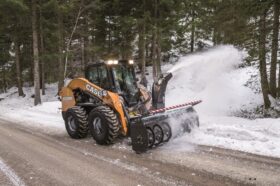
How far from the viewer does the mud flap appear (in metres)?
6.93

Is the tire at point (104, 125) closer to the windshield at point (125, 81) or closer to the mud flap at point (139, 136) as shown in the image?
the mud flap at point (139, 136)

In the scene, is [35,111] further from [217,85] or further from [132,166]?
[132,166]

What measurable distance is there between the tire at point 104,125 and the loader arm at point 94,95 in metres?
0.17

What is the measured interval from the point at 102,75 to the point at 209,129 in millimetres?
3466

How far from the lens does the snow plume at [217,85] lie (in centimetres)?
1382

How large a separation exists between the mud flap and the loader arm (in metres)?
0.57

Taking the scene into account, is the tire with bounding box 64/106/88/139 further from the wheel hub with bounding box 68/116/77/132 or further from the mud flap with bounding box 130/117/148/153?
the mud flap with bounding box 130/117/148/153

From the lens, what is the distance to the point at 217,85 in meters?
16.4

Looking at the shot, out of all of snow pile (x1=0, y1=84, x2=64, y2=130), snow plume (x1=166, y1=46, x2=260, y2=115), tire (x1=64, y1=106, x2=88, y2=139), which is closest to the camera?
tire (x1=64, y1=106, x2=88, y2=139)

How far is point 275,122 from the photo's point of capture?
356 inches

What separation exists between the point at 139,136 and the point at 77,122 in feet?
8.22

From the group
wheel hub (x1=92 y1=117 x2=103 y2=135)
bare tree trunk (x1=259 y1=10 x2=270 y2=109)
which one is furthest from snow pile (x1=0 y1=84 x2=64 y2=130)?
bare tree trunk (x1=259 y1=10 x2=270 y2=109)

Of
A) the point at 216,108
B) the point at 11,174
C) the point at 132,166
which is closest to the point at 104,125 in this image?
the point at 132,166

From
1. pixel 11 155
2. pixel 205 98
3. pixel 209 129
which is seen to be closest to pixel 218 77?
pixel 205 98
